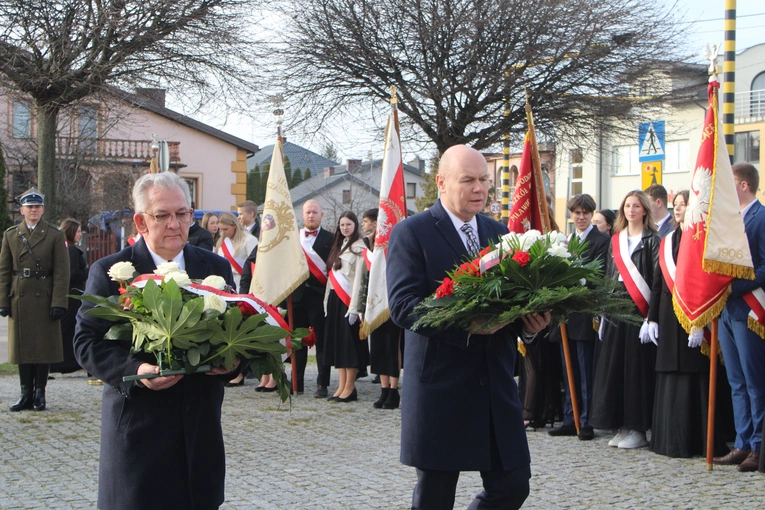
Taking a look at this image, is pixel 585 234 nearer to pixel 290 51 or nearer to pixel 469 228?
pixel 469 228

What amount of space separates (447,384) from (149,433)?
124 cm

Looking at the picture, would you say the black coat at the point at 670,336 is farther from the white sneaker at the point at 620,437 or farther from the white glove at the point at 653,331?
the white sneaker at the point at 620,437

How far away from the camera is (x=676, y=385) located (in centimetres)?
696

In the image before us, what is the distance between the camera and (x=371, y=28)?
16.2 metres

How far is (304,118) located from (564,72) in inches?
199

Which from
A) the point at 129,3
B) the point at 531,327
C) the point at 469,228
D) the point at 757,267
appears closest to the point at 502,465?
the point at 531,327

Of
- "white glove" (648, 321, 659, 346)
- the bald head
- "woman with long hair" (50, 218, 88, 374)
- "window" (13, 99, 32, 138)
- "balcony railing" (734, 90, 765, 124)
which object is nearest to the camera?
the bald head

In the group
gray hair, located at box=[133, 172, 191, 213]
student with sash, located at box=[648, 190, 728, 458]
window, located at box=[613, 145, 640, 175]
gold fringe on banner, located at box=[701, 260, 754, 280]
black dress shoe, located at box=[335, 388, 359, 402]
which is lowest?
black dress shoe, located at box=[335, 388, 359, 402]

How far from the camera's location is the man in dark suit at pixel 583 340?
25.5 ft

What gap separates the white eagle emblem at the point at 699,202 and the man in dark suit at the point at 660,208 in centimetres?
110

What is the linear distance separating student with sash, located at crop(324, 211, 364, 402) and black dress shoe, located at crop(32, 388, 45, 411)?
2.98 metres

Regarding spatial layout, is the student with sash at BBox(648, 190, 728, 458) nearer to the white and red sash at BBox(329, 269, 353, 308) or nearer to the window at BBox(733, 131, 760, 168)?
the white and red sash at BBox(329, 269, 353, 308)

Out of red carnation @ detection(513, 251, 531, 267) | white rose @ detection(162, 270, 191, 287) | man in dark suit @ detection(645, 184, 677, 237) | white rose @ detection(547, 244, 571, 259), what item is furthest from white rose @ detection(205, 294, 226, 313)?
man in dark suit @ detection(645, 184, 677, 237)

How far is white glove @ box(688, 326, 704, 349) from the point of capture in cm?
654
